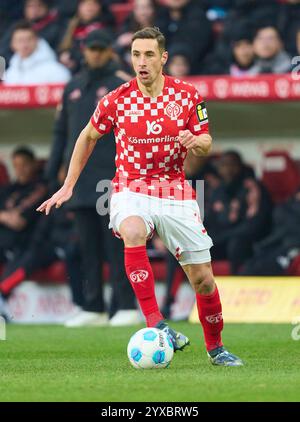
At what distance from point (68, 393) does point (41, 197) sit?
24.4 ft

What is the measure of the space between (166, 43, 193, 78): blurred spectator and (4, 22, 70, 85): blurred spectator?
135 centimetres

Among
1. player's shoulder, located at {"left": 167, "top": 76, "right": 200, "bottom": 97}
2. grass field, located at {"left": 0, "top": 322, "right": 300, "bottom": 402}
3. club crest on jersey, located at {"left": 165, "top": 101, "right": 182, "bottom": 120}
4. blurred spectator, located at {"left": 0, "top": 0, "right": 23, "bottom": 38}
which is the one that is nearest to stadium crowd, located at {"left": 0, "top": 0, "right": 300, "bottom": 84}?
blurred spectator, located at {"left": 0, "top": 0, "right": 23, "bottom": 38}

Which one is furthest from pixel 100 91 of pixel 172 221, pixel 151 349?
pixel 151 349

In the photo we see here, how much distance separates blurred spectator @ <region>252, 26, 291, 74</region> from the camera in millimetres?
12664

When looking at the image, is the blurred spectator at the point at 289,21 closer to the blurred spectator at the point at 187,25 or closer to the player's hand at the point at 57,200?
the blurred spectator at the point at 187,25

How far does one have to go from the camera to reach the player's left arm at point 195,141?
7004 millimetres

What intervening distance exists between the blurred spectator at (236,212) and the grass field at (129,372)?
224 cm

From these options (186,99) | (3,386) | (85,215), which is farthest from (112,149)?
(3,386)

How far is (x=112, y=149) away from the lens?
11.1 m

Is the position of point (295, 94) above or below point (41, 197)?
above

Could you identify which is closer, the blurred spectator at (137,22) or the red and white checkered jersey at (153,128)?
the red and white checkered jersey at (153,128)

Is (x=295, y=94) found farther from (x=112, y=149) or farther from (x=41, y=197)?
(x=41, y=197)
